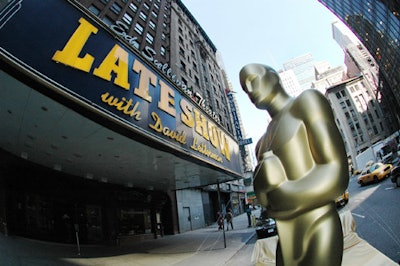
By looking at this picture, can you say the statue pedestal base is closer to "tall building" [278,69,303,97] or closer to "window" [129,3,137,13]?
"tall building" [278,69,303,97]

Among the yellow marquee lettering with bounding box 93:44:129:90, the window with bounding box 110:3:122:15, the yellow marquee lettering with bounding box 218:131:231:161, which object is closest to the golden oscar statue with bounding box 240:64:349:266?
the yellow marquee lettering with bounding box 93:44:129:90

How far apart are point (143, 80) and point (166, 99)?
108 centimetres

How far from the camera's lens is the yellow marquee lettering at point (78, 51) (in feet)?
14.1

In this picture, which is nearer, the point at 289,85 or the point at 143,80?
the point at 143,80

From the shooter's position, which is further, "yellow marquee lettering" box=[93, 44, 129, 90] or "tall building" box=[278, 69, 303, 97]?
"yellow marquee lettering" box=[93, 44, 129, 90]

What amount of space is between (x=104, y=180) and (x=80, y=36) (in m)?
9.17

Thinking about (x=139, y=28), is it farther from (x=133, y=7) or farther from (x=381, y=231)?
(x=381, y=231)

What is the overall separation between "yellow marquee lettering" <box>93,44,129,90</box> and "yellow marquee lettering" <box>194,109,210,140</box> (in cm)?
383

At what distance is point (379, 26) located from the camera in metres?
37.9

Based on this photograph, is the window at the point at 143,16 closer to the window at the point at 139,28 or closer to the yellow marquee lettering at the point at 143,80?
the window at the point at 139,28

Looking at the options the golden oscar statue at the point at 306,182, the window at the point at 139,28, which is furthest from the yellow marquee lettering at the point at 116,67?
the window at the point at 139,28

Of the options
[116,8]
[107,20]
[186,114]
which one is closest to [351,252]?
[186,114]

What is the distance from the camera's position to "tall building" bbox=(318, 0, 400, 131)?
33188 millimetres

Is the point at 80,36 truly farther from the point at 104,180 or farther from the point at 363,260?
the point at 104,180
